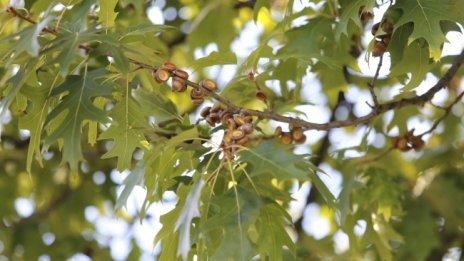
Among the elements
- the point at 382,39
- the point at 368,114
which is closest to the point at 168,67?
the point at 382,39

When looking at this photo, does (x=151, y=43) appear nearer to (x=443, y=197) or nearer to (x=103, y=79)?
(x=103, y=79)

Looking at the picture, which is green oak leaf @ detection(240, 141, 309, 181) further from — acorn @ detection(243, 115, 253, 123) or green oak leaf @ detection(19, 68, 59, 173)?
green oak leaf @ detection(19, 68, 59, 173)

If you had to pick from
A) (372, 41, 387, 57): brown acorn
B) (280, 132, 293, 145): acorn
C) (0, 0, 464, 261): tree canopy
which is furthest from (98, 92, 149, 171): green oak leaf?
(372, 41, 387, 57): brown acorn

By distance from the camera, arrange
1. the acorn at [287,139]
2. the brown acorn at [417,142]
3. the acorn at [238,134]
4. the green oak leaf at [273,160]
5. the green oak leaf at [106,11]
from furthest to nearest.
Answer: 1. the brown acorn at [417,142]
2. the acorn at [287,139]
3. the green oak leaf at [106,11]
4. the acorn at [238,134]
5. the green oak leaf at [273,160]

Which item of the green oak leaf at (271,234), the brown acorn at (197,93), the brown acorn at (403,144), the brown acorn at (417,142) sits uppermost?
the brown acorn at (197,93)

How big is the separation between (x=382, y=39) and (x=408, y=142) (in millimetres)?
657

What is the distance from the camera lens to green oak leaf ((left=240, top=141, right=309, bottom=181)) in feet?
7.23

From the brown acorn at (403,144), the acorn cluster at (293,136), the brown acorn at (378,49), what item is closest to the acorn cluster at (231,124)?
the acorn cluster at (293,136)

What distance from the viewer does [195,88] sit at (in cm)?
243

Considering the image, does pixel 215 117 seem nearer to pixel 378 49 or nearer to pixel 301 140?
pixel 301 140

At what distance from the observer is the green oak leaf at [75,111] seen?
2244 mm

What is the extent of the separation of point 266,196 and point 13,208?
100 inches

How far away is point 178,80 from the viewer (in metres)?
2.40

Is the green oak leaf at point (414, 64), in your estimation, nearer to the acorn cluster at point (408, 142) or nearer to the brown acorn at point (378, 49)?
the brown acorn at point (378, 49)
